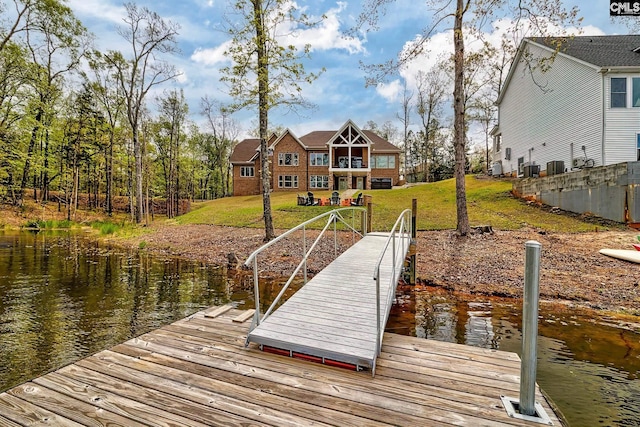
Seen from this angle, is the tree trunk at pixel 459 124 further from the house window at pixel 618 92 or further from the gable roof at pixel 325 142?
the gable roof at pixel 325 142

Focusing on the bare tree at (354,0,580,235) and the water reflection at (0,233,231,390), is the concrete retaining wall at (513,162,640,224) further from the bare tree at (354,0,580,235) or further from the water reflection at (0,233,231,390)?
the water reflection at (0,233,231,390)

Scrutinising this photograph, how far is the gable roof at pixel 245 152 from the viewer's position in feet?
122

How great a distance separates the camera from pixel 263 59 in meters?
12.4

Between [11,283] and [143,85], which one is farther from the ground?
[143,85]

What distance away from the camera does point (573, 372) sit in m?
4.29

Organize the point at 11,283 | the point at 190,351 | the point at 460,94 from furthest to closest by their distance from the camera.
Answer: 1. the point at 460,94
2. the point at 11,283
3. the point at 190,351

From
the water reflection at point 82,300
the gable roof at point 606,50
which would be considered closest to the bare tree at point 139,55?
the water reflection at point 82,300

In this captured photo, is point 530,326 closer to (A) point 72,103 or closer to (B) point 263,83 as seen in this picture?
(B) point 263,83

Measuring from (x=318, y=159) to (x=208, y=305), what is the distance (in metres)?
29.6

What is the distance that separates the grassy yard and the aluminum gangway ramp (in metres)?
10.0

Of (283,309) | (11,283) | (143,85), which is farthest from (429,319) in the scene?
(143,85)

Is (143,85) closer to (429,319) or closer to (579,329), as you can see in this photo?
(429,319)

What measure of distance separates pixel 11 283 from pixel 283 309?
8983 millimetres

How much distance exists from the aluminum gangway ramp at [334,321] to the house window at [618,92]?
1772cm
